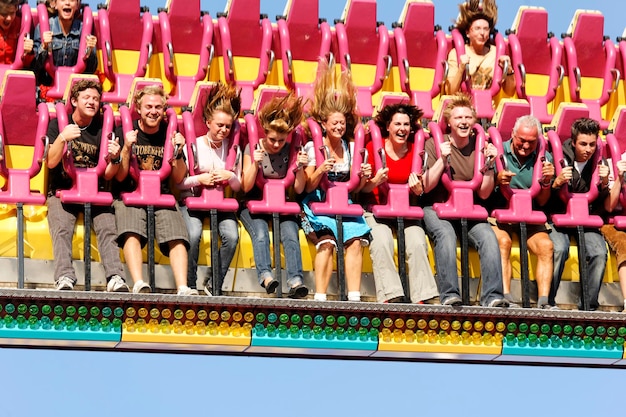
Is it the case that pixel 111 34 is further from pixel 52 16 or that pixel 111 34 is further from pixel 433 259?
pixel 433 259

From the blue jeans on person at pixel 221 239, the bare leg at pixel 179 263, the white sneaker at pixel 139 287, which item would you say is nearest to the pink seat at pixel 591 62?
the blue jeans on person at pixel 221 239

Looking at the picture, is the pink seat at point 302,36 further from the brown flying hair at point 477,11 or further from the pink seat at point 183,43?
the brown flying hair at point 477,11

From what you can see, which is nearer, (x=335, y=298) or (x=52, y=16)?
(x=335, y=298)

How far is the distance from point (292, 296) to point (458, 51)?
11.0ft

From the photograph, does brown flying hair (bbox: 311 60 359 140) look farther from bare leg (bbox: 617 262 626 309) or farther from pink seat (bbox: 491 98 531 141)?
bare leg (bbox: 617 262 626 309)

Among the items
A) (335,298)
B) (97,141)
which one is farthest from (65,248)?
(335,298)

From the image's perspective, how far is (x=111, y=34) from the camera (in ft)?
59.5

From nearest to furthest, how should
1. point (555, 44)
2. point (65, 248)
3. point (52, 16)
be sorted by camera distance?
point (65, 248), point (52, 16), point (555, 44)

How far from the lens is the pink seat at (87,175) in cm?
1553

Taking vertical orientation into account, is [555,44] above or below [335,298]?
above

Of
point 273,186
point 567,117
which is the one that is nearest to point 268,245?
point 273,186

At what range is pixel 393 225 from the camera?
16125mm

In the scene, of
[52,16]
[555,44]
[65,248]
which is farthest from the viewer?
[555,44]

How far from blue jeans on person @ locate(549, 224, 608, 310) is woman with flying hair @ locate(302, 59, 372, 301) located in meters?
1.40
